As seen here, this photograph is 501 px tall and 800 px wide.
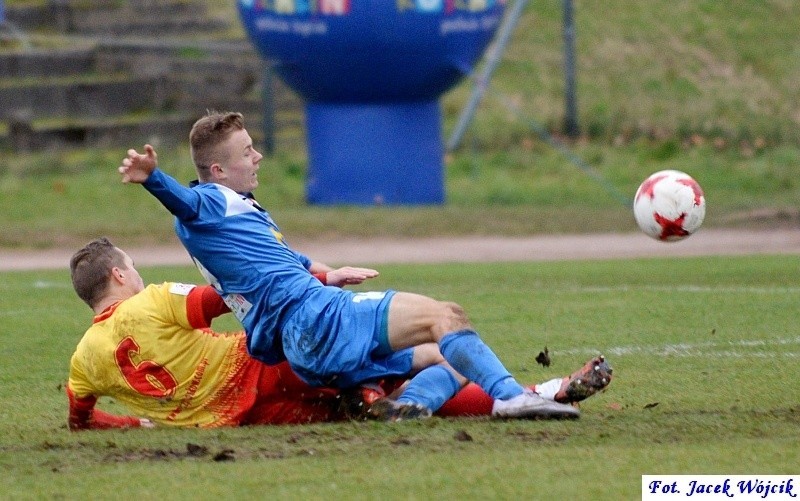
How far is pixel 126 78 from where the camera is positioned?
1894cm

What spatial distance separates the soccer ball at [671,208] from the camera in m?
6.45

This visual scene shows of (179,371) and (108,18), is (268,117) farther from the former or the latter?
(179,371)

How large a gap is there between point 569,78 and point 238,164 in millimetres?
13473

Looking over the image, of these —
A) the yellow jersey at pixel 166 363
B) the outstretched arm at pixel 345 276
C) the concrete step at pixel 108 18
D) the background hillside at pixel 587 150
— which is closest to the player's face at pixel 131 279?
the yellow jersey at pixel 166 363

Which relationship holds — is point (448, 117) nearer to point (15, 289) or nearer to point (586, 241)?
point (586, 241)

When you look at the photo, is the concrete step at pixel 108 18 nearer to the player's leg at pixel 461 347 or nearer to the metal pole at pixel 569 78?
the metal pole at pixel 569 78

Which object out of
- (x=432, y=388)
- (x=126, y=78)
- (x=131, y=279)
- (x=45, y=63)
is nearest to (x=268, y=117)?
(x=126, y=78)

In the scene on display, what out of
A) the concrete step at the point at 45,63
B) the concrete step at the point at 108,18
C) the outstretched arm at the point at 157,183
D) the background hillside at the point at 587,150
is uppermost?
the concrete step at the point at 108,18

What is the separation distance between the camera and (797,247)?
40.6 ft

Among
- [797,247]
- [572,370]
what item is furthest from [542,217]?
[572,370]

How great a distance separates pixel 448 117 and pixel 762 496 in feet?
53.3

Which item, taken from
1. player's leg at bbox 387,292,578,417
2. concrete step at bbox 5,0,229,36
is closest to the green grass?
player's leg at bbox 387,292,578,417

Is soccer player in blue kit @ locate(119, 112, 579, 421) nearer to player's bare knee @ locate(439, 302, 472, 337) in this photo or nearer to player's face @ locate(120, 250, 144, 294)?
player's bare knee @ locate(439, 302, 472, 337)

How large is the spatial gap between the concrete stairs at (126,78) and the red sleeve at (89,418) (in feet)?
37.0
